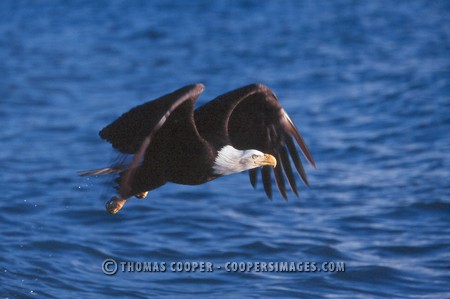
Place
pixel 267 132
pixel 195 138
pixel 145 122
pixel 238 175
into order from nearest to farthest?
pixel 145 122 < pixel 195 138 < pixel 267 132 < pixel 238 175

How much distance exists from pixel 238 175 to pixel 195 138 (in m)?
3.95

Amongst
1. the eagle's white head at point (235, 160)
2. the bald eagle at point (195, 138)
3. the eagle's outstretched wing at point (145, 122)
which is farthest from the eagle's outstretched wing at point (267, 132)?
the eagle's outstretched wing at point (145, 122)

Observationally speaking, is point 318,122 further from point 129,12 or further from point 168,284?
point 129,12

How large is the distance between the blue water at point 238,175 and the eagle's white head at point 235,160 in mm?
722

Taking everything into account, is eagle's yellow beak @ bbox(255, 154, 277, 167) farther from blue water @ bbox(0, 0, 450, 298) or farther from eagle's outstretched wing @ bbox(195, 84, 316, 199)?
blue water @ bbox(0, 0, 450, 298)

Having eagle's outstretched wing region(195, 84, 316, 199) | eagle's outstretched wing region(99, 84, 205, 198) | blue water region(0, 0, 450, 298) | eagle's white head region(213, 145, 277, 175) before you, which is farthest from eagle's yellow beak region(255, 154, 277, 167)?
blue water region(0, 0, 450, 298)

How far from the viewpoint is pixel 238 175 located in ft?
32.0

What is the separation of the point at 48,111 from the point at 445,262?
6332 mm

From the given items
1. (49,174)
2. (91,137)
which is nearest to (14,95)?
(91,137)

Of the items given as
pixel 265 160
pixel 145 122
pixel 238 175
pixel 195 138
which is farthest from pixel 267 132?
pixel 238 175

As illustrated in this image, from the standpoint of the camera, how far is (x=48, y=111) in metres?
12.2

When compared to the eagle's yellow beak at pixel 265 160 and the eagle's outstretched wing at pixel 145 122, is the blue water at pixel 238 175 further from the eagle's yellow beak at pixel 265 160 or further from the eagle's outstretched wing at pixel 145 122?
the eagle's yellow beak at pixel 265 160

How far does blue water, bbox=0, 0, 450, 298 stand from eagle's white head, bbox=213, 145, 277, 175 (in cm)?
72

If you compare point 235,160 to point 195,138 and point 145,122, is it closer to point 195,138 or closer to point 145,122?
point 195,138
